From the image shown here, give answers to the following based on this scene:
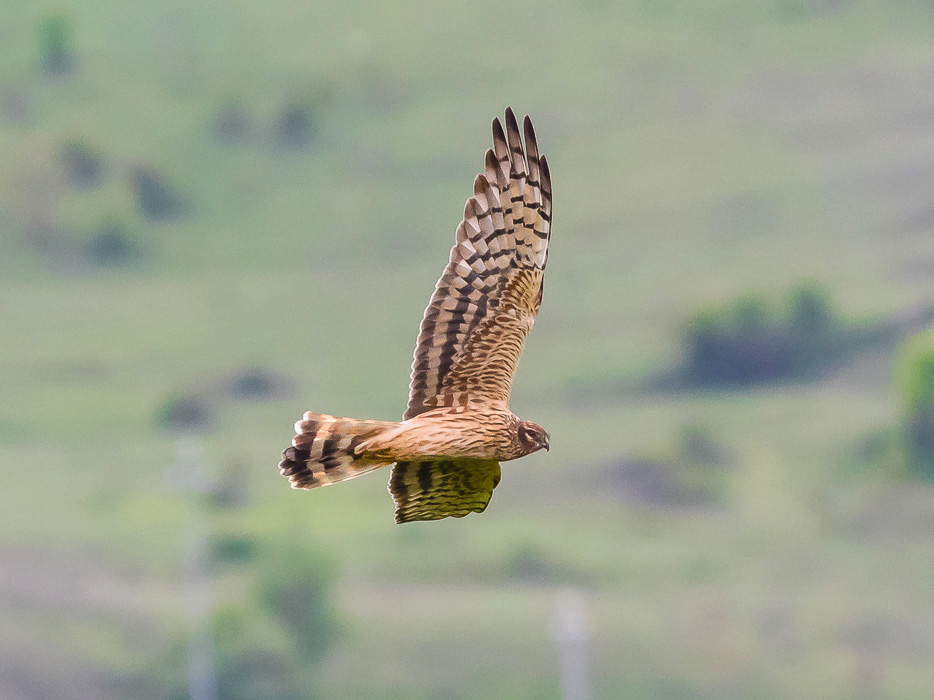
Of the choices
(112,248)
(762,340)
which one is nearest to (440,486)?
(762,340)

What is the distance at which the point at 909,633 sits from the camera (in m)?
60.0

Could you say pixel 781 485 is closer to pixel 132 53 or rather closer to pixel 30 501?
pixel 30 501

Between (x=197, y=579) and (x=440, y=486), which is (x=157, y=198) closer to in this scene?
A: (x=197, y=579)

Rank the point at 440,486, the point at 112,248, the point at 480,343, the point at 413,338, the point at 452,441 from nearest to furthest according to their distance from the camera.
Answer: the point at 452,441 < the point at 480,343 < the point at 440,486 < the point at 413,338 < the point at 112,248

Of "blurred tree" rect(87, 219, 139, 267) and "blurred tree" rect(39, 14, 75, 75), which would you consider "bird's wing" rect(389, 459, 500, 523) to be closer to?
"blurred tree" rect(87, 219, 139, 267)

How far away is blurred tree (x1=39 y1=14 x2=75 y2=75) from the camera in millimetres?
113875

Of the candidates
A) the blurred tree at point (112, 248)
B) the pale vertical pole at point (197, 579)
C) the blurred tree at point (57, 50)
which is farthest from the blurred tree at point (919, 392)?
the blurred tree at point (57, 50)

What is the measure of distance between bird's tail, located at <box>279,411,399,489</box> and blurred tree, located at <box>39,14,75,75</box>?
352ft

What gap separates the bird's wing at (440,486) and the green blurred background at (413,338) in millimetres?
44957

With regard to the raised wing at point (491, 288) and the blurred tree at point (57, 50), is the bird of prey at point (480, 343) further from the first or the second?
the blurred tree at point (57, 50)

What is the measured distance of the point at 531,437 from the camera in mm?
10602

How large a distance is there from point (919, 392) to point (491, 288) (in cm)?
7666

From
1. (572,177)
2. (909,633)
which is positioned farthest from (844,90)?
(909,633)

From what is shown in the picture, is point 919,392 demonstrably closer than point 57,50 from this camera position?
Yes
